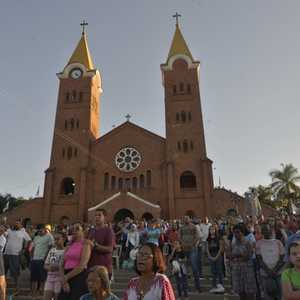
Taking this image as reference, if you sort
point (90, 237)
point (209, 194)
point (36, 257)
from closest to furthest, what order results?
point (90, 237)
point (36, 257)
point (209, 194)

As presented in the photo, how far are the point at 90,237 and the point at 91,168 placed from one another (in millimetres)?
27593

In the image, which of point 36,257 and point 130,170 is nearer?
point 36,257

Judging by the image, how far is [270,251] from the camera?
6480mm

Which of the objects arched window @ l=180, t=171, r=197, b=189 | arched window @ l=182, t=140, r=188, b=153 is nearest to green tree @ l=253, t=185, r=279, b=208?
arched window @ l=180, t=171, r=197, b=189

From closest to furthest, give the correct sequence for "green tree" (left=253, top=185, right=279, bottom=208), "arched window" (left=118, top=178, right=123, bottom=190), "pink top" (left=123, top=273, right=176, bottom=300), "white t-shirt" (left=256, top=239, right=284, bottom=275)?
1. "pink top" (left=123, top=273, right=176, bottom=300)
2. "white t-shirt" (left=256, top=239, right=284, bottom=275)
3. "arched window" (left=118, top=178, right=123, bottom=190)
4. "green tree" (left=253, top=185, right=279, bottom=208)

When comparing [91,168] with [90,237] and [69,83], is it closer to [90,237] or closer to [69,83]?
[69,83]

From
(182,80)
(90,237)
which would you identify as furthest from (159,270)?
(182,80)

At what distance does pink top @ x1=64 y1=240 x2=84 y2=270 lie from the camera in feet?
17.2

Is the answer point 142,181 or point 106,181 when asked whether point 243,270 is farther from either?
point 106,181

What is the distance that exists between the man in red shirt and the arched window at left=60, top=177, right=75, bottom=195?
28.3m

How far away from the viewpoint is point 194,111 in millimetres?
34469

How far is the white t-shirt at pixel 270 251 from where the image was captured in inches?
252

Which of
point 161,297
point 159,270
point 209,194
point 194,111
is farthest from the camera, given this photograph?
point 194,111

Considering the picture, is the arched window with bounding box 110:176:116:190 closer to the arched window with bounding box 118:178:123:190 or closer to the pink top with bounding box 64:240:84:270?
the arched window with bounding box 118:178:123:190
